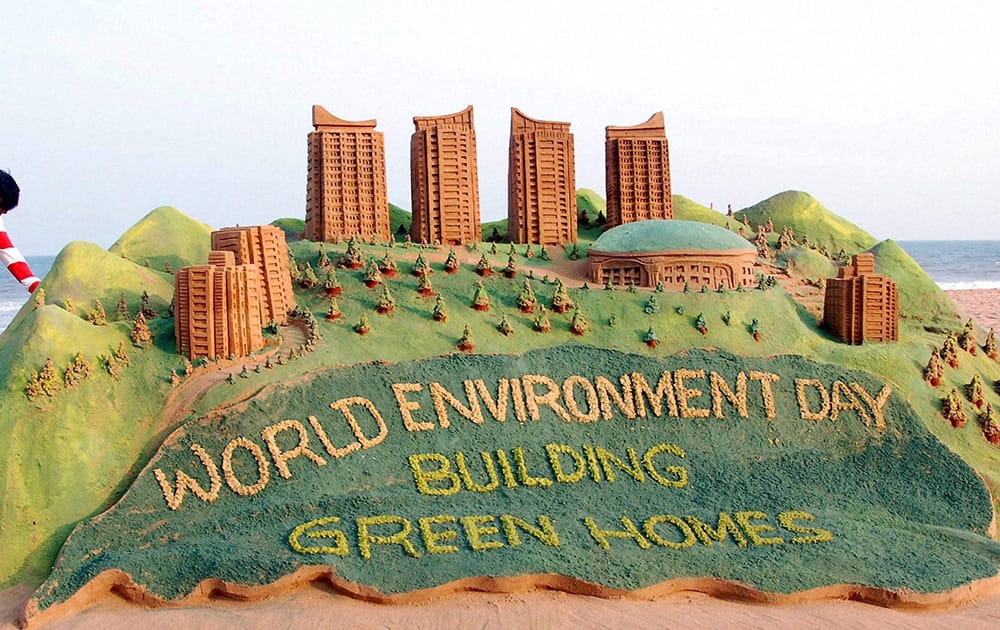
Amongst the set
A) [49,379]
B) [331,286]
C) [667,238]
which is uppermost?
[667,238]

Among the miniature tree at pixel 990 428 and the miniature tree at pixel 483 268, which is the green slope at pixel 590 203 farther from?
the miniature tree at pixel 990 428

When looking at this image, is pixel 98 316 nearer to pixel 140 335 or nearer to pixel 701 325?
pixel 140 335

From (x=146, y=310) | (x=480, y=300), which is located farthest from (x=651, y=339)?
(x=146, y=310)

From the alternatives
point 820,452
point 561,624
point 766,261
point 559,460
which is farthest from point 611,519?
point 766,261

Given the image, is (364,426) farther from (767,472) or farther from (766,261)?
(766,261)

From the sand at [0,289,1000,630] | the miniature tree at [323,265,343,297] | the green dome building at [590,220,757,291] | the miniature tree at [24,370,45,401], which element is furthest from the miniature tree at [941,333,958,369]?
the miniature tree at [24,370,45,401]
